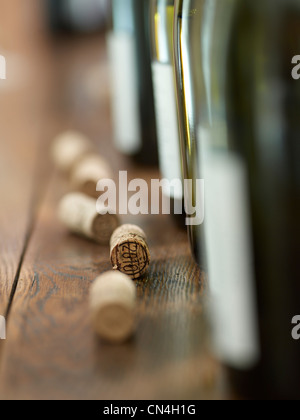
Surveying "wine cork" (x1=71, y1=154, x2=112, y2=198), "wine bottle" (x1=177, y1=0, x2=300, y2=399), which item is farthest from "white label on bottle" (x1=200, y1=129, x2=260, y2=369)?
"wine cork" (x1=71, y1=154, x2=112, y2=198)

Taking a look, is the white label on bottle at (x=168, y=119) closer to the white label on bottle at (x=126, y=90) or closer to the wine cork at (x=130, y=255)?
the wine cork at (x=130, y=255)

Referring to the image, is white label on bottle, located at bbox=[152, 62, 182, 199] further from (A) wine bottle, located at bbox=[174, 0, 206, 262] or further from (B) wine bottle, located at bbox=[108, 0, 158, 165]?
(B) wine bottle, located at bbox=[108, 0, 158, 165]

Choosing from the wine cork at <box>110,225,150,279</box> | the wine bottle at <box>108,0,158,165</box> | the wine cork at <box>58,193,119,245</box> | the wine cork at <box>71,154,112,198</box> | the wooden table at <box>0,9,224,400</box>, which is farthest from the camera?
the wine bottle at <box>108,0,158,165</box>

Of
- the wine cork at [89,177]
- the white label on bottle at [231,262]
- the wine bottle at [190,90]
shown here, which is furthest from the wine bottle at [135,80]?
the white label on bottle at [231,262]

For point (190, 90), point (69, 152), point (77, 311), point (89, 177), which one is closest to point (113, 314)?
point (77, 311)

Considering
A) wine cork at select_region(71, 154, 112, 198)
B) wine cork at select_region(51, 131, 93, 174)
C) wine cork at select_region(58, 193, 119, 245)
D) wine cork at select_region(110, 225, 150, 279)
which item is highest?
wine cork at select_region(51, 131, 93, 174)
